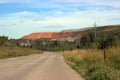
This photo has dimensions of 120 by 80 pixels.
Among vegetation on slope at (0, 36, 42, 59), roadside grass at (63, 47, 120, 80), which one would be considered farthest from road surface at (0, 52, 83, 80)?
vegetation on slope at (0, 36, 42, 59)

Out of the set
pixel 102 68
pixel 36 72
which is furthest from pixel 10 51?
pixel 102 68

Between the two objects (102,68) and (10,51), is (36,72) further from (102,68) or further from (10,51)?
(10,51)

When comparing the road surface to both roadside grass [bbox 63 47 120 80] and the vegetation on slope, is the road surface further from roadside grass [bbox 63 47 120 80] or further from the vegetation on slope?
the vegetation on slope

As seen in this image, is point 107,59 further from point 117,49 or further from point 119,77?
point 119,77

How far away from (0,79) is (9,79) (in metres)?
0.43

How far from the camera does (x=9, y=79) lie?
16.9m

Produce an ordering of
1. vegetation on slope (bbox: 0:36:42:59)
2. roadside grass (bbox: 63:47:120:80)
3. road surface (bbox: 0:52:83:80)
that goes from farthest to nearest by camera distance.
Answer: vegetation on slope (bbox: 0:36:42:59), road surface (bbox: 0:52:83:80), roadside grass (bbox: 63:47:120:80)

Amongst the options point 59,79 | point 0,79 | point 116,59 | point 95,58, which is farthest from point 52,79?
point 95,58

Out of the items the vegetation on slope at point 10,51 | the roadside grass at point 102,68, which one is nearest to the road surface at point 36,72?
the roadside grass at point 102,68

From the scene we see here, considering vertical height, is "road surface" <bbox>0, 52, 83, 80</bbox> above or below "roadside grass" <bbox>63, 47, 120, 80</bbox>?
below

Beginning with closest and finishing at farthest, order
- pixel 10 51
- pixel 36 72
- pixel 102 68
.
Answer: pixel 102 68 → pixel 36 72 → pixel 10 51

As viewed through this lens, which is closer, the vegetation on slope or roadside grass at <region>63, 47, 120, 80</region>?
roadside grass at <region>63, 47, 120, 80</region>

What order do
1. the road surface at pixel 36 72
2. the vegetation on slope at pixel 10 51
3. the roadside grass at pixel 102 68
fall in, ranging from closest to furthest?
1. the roadside grass at pixel 102 68
2. the road surface at pixel 36 72
3. the vegetation on slope at pixel 10 51

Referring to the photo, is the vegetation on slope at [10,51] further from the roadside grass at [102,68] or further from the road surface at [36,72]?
the roadside grass at [102,68]
